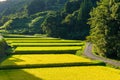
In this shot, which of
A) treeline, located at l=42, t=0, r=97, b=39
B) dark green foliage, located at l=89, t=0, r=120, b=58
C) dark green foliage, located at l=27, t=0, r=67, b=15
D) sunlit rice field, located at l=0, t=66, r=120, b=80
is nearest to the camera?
sunlit rice field, located at l=0, t=66, r=120, b=80

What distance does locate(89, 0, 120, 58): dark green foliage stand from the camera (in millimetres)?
52656

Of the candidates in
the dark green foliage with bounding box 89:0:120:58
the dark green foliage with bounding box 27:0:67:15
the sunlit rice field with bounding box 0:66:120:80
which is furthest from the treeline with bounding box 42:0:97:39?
the dark green foliage with bounding box 27:0:67:15

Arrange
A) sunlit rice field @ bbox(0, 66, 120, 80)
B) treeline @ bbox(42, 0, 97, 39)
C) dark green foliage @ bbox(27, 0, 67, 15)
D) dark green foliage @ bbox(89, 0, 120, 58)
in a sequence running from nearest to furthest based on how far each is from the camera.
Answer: sunlit rice field @ bbox(0, 66, 120, 80)
dark green foliage @ bbox(89, 0, 120, 58)
treeline @ bbox(42, 0, 97, 39)
dark green foliage @ bbox(27, 0, 67, 15)

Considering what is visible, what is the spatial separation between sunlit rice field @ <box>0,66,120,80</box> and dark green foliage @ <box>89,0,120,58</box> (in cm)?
1334

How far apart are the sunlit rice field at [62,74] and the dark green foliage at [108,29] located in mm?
13339

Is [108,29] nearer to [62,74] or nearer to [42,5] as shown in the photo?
[62,74]

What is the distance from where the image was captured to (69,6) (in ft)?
376

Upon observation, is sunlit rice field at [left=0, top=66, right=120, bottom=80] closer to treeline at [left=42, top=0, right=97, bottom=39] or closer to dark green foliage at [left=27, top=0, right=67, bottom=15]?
treeline at [left=42, top=0, right=97, bottom=39]

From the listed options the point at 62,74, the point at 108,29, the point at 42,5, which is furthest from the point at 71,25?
the point at 42,5

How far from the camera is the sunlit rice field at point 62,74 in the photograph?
109ft

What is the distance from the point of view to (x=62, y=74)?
1403 inches

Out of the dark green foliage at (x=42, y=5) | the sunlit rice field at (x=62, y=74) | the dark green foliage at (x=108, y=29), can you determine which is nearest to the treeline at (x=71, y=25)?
the dark green foliage at (x=108, y=29)

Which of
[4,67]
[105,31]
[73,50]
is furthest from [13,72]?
[73,50]

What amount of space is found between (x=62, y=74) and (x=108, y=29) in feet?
66.6
